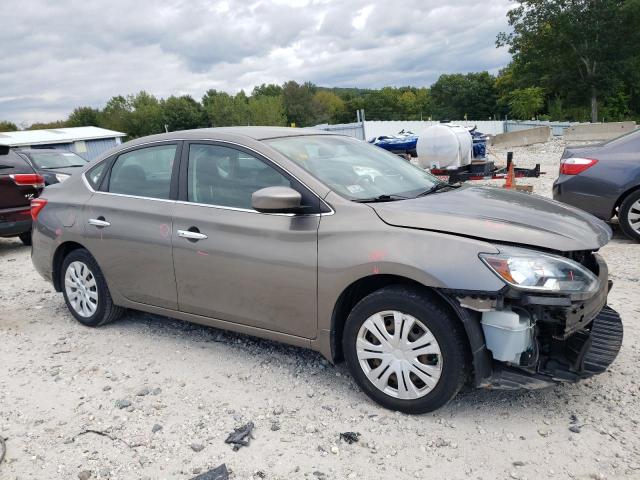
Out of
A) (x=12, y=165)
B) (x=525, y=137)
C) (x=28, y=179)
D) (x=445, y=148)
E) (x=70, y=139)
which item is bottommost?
(x=70, y=139)

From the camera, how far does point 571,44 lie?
40281 mm

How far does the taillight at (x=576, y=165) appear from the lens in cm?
677

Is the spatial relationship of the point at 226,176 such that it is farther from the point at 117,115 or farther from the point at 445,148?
the point at 117,115

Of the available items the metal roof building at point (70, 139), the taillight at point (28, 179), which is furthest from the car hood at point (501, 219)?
the metal roof building at point (70, 139)

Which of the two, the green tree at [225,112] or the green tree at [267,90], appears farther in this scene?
the green tree at [267,90]

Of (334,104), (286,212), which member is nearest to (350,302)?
(286,212)

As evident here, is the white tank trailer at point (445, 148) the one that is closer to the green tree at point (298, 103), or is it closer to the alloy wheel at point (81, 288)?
the alloy wheel at point (81, 288)

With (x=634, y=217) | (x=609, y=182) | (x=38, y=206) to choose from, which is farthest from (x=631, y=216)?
(x=38, y=206)

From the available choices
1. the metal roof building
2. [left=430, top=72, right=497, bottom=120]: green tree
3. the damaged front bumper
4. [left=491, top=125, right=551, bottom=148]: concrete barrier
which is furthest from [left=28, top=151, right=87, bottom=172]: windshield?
[left=430, top=72, right=497, bottom=120]: green tree

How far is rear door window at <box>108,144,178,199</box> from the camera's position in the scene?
4.24 m

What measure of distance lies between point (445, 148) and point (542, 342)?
11.0 meters

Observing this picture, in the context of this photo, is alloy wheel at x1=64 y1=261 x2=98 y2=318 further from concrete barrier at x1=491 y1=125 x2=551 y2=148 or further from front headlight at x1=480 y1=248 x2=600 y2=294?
concrete barrier at x1=491 y1=125 x2=551 y2=148

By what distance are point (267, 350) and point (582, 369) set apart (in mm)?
2225

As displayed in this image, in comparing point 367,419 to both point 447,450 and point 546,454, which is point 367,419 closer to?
point 447,450
